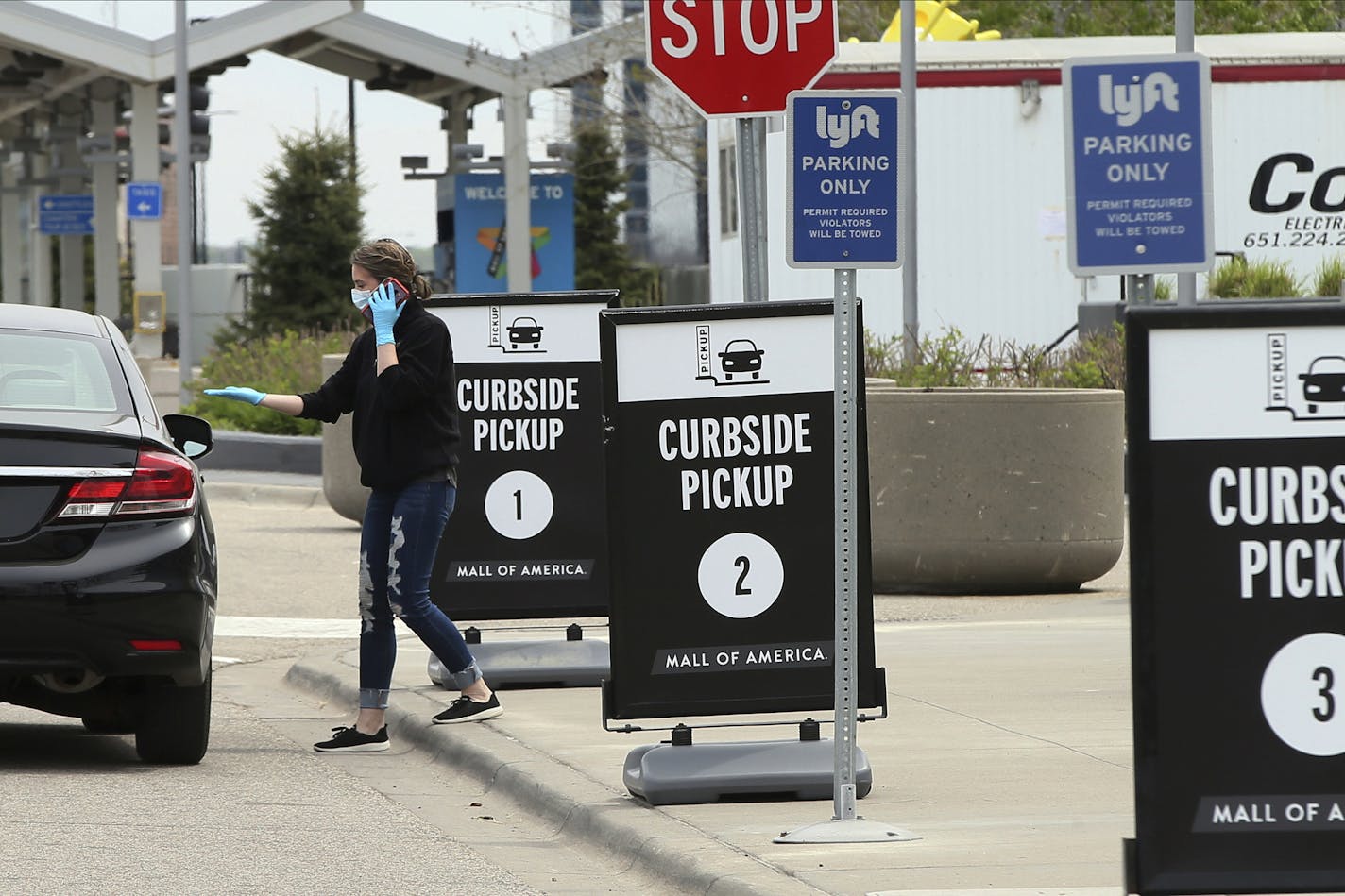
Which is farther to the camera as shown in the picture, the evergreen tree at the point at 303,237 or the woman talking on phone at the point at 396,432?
the evergreen tree at the point at 303,237

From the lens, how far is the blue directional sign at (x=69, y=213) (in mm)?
45312

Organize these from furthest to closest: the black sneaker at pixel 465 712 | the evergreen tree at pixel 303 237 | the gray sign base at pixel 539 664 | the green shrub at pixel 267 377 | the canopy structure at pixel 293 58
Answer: the evergreen tree at pixel 303 237 → the canopy structure at pixel 293 58 → the green shrub at pixel 267 377 → the gray sign base at pixel 539 664 → the black sneaker at pixel 465 712

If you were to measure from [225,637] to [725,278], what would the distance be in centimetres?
1609

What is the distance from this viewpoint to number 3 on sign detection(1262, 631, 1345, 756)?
16.0ft

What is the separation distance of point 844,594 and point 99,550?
2.61 m

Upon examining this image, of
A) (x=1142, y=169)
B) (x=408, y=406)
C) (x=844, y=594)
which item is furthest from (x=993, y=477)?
(x=844, y=594)

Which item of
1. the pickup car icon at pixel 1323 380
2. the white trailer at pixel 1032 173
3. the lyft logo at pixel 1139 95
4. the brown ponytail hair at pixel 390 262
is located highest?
the white trailer at pixel 1032 173

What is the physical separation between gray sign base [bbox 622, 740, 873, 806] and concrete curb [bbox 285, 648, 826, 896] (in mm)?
93

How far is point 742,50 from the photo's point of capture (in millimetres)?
7688

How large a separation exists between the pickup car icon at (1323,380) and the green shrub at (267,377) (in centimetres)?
1801

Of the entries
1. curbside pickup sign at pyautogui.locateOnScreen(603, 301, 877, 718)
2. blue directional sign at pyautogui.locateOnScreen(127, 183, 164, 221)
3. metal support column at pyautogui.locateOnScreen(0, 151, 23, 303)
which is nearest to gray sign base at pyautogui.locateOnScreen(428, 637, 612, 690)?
curbside pickup sign at pyautogui.locateOnScreen(603, 301, 877, 718)

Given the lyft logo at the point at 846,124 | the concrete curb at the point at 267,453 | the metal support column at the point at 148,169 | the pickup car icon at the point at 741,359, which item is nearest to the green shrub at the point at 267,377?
the concrete curb at the point at 267,453

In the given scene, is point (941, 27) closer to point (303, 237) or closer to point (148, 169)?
point (148, 169)

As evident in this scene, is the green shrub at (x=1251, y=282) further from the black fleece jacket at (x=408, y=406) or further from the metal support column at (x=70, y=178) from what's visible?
the metal support column at (x=70, y=178)
